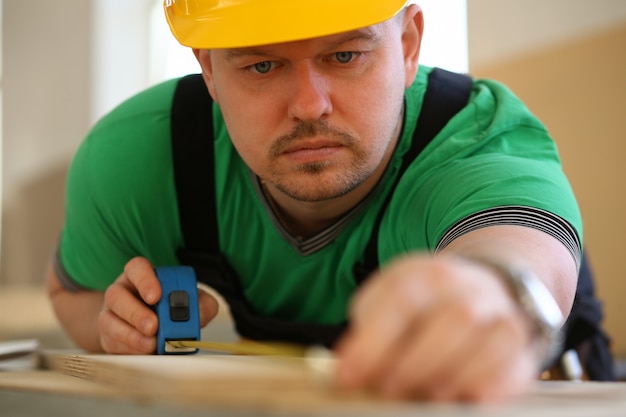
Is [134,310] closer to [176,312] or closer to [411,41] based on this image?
[176,312]

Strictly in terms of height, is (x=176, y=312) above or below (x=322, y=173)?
below

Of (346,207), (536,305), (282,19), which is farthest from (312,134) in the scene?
(536,305)

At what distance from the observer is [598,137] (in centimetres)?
293

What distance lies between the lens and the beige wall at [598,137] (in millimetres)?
2879

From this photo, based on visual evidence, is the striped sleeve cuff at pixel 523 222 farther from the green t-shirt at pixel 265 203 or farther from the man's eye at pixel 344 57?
the man's eye at pixel 344 57

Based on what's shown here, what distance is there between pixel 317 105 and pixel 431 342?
75 cm

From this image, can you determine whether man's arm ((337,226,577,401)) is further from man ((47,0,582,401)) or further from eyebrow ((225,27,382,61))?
eyebrow ((225,27,382,61))

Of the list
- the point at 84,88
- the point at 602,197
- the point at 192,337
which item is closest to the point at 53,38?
the point at 84,88

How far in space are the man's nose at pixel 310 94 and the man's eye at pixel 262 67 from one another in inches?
2.3

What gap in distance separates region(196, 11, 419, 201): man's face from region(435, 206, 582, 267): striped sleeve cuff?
0.94 feet

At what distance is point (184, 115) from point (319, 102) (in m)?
0.46

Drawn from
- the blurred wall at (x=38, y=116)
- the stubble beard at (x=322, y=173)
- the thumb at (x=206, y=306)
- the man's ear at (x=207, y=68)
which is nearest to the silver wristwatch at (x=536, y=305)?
the stubble beard at (x=322, y=173)

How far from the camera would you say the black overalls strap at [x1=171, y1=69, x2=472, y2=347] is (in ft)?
5.00

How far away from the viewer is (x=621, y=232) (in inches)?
114
